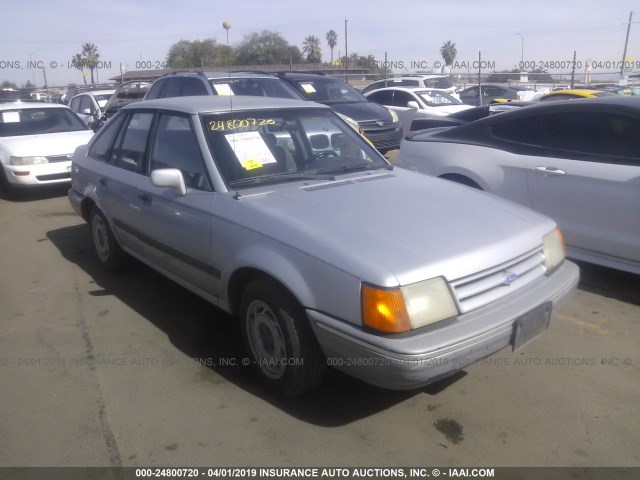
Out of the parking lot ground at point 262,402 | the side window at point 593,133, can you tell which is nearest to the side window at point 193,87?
the parking lot ground at point 262,402

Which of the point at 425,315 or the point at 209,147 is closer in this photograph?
the point at 425,315

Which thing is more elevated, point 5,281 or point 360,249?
point 360,249

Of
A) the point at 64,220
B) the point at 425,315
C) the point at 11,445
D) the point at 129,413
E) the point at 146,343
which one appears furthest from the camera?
the point at 64,220

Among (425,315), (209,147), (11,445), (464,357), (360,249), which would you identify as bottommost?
(11,445)

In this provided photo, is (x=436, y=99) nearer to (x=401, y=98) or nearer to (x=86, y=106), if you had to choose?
(x=401, y=98)

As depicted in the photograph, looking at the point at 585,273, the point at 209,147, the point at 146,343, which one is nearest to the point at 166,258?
the point at 146,343

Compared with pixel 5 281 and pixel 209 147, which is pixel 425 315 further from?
pixel 5 281

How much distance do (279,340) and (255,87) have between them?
22.2 ft

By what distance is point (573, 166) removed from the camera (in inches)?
177

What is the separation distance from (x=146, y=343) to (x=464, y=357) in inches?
90.3

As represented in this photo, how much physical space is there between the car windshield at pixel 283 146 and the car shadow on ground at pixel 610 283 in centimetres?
207

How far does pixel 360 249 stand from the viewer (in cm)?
272

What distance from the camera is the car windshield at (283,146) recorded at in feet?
11.9

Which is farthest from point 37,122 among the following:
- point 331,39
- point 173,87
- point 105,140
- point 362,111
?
point 331,39
